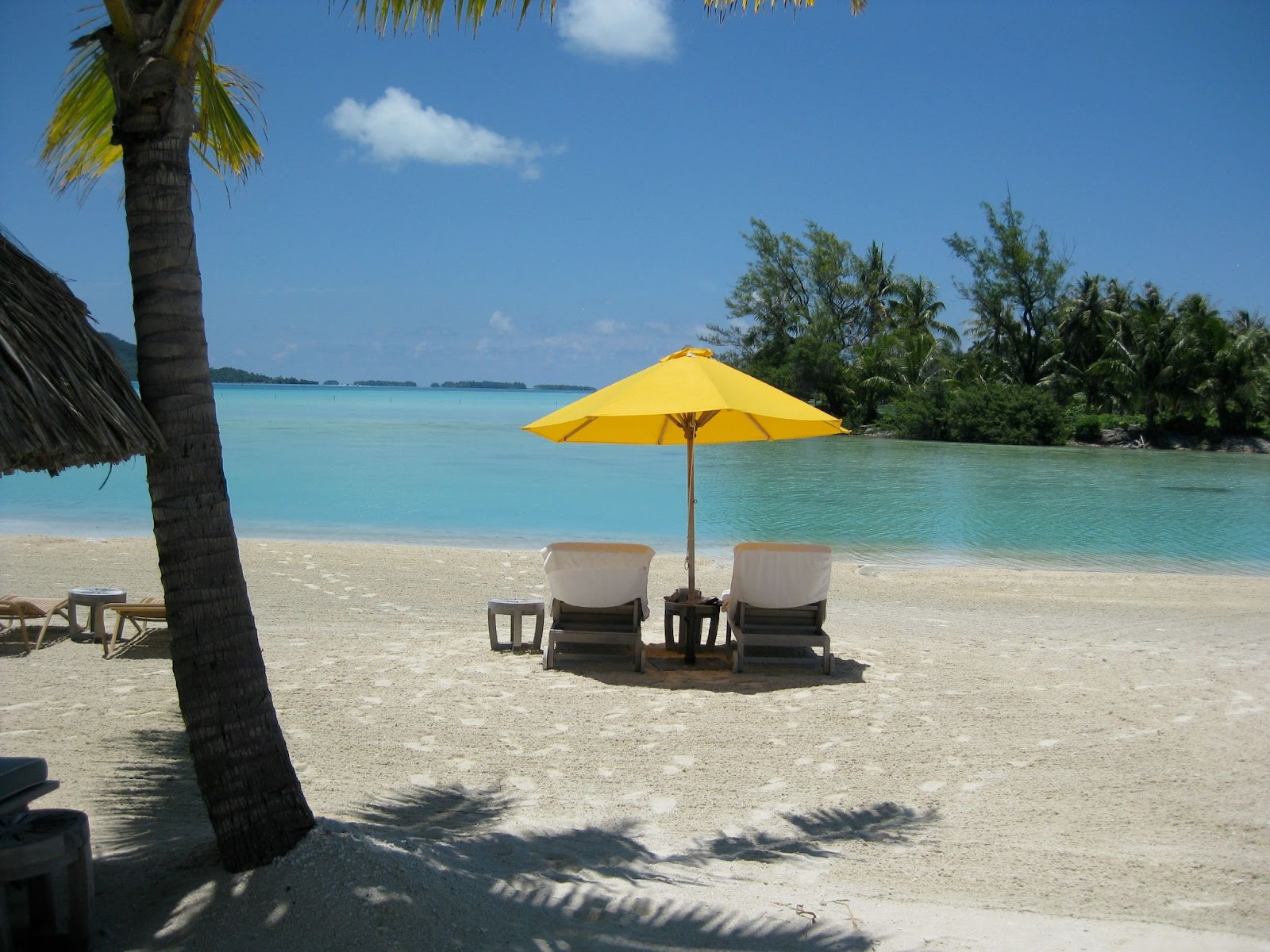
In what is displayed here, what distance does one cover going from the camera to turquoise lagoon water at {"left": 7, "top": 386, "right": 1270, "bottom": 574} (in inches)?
618

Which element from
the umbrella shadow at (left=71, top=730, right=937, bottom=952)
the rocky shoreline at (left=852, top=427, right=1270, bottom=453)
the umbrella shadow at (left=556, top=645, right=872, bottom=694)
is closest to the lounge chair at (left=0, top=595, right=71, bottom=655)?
the umbrella shadow at (left=71, top=730, right=937, bottom=952)

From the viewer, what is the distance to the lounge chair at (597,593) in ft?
21.5

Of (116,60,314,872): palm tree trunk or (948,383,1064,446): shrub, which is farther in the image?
(948,383,1064,446): shrub

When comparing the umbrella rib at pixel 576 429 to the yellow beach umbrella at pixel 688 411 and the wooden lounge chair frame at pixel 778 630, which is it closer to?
the yellow beach umbrella at pixel 688 411

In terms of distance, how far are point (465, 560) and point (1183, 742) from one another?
842 cm

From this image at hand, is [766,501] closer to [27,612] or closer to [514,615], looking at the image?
[514,615]

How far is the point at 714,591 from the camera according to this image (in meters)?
10.4

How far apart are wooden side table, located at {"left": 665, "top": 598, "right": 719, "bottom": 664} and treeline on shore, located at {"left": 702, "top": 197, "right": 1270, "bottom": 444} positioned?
126 ft

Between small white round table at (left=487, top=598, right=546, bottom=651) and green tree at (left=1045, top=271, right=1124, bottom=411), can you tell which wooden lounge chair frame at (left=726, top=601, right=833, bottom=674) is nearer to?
small white round table at (left=487, top=598, right=546, bottom=651)

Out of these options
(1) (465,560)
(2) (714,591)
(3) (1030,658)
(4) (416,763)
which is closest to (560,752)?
(4) (416,763)

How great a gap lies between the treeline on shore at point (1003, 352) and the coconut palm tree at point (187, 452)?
43.0 meters

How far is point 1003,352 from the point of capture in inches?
1965

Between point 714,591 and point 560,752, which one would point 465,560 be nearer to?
point 714,591

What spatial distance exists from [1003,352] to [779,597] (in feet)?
155
